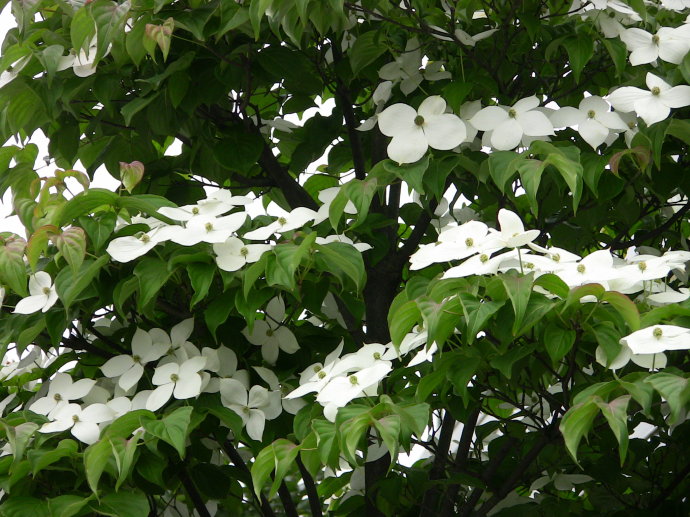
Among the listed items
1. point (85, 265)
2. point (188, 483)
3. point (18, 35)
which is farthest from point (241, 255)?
point (18, 35)

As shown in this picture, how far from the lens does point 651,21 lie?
1577 mm

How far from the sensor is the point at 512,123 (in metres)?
1.42

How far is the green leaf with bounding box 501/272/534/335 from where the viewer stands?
1.07 meters

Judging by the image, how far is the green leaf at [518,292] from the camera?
107cm

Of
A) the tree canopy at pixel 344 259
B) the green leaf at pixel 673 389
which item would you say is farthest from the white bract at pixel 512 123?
the green leaf at pixel 673 389

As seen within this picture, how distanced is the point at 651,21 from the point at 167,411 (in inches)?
37.2

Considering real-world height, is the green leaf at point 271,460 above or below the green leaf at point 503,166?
below

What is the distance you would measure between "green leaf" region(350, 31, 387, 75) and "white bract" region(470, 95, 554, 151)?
23 cm

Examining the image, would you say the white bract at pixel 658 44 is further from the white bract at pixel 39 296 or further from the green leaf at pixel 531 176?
the white bract at pixel 39 296

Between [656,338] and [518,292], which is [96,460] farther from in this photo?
[656,338]

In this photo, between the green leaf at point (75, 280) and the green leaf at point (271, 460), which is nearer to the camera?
the green leaf at point (271, 460)

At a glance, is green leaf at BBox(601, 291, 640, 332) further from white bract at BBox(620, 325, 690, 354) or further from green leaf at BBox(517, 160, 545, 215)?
green leaf at BBox(517, 160, 545, 215)

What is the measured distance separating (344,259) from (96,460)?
0.40 meters

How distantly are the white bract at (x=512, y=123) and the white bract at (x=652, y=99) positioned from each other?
0.11 m
